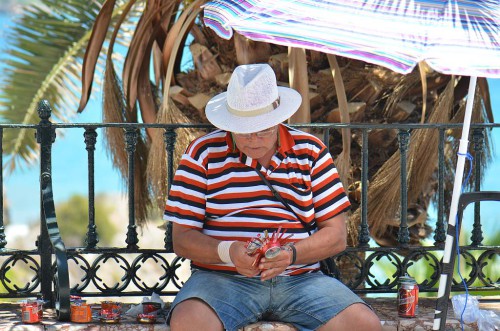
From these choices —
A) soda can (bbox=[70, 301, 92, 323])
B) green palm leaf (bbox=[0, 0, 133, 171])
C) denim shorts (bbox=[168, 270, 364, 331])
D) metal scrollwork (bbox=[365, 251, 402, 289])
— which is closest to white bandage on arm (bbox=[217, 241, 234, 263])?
denim shorts (bbox=[168, 270, 364, 331])

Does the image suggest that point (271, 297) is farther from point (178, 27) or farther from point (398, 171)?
point (178, 27)

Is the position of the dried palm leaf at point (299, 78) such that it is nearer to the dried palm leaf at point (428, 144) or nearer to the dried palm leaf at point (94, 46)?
the dried palm leaf at point (428, 144)

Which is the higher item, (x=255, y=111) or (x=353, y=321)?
(x=255, y=111)

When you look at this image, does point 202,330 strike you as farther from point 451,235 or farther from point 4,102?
point 4,102

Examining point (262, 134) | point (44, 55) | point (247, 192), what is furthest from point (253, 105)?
point (44, 55)

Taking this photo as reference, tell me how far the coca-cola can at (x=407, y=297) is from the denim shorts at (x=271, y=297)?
374 millimetres

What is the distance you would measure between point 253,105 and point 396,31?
0.73m

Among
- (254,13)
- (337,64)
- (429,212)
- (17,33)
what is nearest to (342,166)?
(337,64)

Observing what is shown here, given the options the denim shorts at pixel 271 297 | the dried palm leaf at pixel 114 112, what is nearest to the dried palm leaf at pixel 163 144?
the dried palm leaf at pixel 114 112

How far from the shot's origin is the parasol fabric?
295 centimetres

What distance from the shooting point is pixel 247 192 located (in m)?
3.64

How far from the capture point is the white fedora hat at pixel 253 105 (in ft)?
11.6

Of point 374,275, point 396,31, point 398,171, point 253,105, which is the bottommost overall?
point 374,275

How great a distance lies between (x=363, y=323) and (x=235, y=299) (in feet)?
1.69
